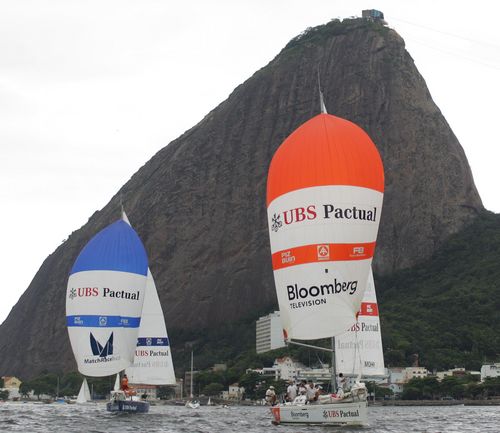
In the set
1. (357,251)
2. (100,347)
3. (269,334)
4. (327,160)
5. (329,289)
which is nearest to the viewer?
(329,289)

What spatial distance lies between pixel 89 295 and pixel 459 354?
106 metres

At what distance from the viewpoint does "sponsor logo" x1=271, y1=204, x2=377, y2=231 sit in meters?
46.2

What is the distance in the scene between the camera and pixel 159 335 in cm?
7425

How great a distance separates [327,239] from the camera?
151 feet

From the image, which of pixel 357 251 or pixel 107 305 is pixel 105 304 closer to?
pixel 107 305

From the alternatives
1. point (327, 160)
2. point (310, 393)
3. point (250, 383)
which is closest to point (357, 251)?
point (327, 160)

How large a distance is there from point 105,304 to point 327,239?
2227cm

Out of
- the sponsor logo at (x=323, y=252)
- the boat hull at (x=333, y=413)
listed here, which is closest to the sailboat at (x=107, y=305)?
the boat hull at (x=333, y=413)

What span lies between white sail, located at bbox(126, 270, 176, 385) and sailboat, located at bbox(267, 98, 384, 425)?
26898mm

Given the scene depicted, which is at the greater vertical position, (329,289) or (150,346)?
(150,346)

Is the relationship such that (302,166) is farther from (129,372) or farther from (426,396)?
(426,396)

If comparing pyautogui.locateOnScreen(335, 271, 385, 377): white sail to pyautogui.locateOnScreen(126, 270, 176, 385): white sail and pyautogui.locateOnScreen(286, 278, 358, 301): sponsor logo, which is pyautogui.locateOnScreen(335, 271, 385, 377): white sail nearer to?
pyautogui.locateOnScreen(126, 270, 176, 385): white sail

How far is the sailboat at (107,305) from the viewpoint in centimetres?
6394

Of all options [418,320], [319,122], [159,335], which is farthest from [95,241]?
[418,320]
